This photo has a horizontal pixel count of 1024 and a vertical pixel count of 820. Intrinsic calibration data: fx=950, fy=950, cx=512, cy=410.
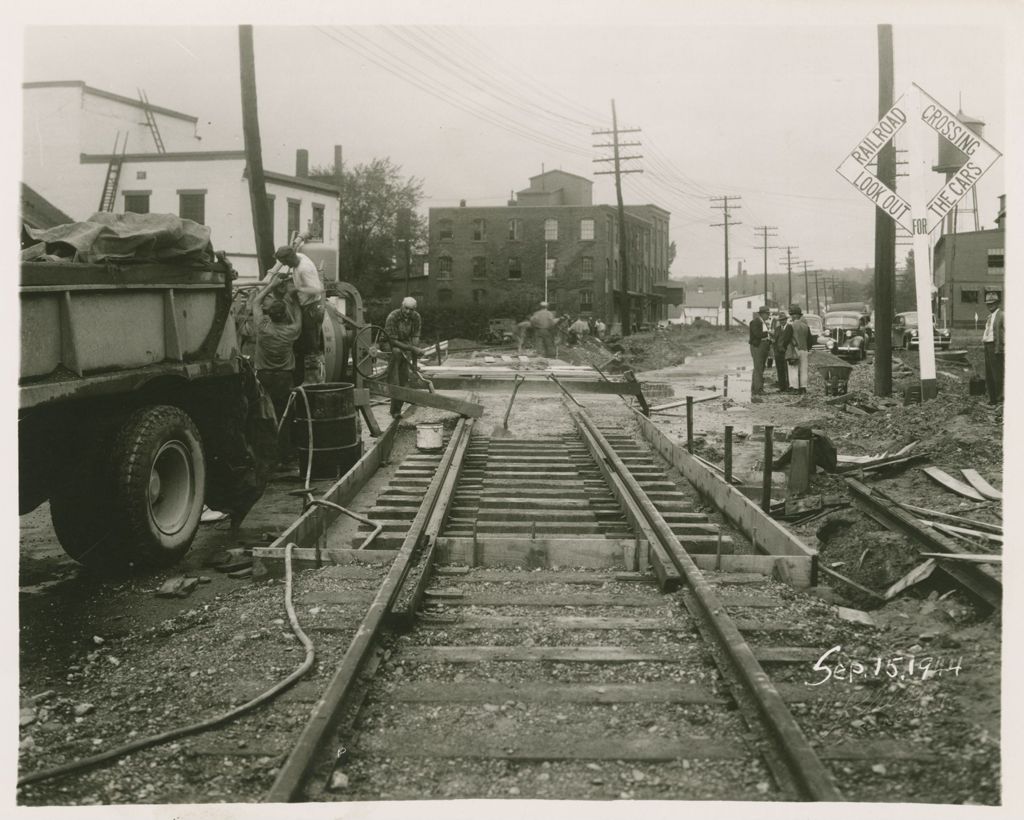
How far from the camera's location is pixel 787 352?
18.8 meters

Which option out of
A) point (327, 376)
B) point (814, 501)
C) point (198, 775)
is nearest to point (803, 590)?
point (814, 501)

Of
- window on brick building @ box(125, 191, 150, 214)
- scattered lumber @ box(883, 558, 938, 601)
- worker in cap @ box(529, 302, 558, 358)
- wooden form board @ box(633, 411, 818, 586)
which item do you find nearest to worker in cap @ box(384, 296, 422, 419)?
wooden form board @ box(633, 411, 818, 586)

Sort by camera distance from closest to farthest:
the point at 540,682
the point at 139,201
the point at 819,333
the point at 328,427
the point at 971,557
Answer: the point at 540,682 → the point at 971,557 → the point at 328,427 → the point at 139,201 → the point at 819,333

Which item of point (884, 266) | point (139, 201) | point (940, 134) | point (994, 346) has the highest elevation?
point (139, 201)

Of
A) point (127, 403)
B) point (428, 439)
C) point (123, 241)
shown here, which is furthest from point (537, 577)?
point (428, 439)

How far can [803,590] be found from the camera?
560 centimetres

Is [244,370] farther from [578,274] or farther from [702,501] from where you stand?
[578,274]

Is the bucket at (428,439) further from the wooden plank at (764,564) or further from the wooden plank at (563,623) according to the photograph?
the wooden plank at (563,623)

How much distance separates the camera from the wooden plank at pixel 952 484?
22.7ft

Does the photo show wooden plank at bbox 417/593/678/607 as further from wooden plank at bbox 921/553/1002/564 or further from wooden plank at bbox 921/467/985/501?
wooden plank at bbox 921/467/985/501

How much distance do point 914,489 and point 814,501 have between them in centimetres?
79

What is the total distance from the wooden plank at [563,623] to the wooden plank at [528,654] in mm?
313

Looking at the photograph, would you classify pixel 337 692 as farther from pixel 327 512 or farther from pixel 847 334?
pixel 847 334

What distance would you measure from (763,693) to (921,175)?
626 cm
